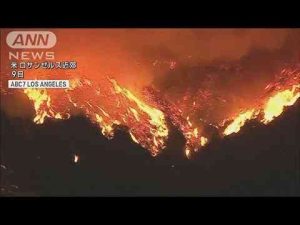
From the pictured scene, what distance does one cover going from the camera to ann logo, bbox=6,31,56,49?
108 inches

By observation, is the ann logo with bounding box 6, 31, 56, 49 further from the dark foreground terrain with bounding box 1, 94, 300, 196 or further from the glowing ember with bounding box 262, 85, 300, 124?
the glowing ember with bounding box 262, 85, 300, 124

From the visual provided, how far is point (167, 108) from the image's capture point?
279 centimetres

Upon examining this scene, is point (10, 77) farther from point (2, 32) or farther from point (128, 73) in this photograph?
point (128, 73)

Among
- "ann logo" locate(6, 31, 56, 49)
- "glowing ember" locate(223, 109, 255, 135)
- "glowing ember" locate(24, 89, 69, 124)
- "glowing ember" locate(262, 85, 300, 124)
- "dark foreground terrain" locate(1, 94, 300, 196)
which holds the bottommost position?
"dark foreground terrain" locate(1, 94, 300, 196)

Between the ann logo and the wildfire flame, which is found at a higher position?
the ann logo

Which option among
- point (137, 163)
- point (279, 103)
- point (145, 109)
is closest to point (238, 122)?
point (279, 103)

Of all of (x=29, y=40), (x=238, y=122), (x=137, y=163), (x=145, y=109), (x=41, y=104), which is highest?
(x=29, y=40)

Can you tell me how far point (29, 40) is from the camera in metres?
2.75

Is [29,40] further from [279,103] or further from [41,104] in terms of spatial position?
[279,103]

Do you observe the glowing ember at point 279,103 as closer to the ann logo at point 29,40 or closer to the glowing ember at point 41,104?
the glowing ember at point 41,104

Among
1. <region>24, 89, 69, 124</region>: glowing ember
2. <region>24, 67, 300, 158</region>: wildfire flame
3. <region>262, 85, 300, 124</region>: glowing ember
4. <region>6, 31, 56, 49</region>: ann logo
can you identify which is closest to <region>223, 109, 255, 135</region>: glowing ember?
<region>24, 67, 300, 158</region>: wildfire flame

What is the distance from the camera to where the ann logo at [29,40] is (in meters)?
2.75

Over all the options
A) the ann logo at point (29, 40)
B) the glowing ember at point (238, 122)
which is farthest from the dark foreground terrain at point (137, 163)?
the ann logo at point (29, 40)

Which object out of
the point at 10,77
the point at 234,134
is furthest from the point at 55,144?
the point at 234,134
